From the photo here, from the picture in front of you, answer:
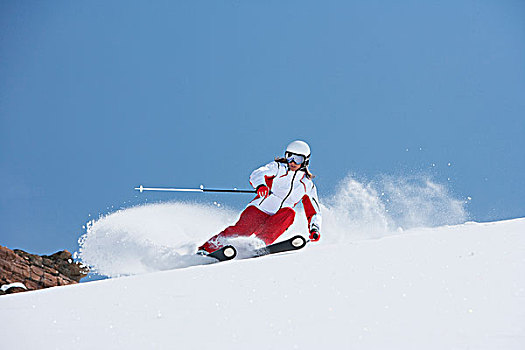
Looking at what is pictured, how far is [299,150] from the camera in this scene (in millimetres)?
5020

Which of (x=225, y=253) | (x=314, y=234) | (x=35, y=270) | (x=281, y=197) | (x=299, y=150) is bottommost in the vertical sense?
(x=225, y=253)

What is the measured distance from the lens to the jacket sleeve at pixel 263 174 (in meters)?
5.08

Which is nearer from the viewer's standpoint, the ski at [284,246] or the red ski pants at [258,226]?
the ski at [284,246]

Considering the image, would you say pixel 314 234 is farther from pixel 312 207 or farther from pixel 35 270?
pixel 35 270

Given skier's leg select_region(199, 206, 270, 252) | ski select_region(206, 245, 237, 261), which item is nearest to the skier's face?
skier's leg select_region(199, 206, 270, 252)

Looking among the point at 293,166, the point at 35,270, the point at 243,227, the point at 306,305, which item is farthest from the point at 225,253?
the point at 35,270

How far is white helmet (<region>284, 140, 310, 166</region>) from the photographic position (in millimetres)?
5012

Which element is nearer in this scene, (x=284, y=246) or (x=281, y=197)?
(x=284, y=246)

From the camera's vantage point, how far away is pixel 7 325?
2.45 meters

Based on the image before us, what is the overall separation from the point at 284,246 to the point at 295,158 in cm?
93

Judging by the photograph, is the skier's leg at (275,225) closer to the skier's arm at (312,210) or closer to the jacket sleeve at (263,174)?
the skier's arm at (312,210)

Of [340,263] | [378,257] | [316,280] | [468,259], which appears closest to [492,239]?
[468,259]

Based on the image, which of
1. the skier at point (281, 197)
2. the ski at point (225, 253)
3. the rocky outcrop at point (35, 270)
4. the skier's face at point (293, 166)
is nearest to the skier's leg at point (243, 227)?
the skier at point (281, 197)

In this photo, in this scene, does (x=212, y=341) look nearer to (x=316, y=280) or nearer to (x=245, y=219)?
(x=316, y=280)
